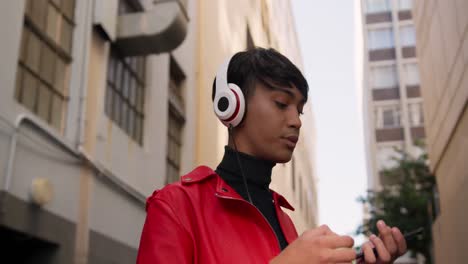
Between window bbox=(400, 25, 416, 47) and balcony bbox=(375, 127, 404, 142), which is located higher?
window bbox=(400, 25, 416, 47)

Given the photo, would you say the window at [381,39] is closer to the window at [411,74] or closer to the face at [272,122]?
the window at [411,74]

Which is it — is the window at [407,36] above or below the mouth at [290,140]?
above

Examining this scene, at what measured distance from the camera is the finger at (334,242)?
5.04 ft

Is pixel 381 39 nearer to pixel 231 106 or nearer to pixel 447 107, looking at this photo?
pixel 447 107

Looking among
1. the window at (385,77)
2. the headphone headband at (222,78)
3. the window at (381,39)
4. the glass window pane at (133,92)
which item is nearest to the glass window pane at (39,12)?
the glass window pane at (133,92)

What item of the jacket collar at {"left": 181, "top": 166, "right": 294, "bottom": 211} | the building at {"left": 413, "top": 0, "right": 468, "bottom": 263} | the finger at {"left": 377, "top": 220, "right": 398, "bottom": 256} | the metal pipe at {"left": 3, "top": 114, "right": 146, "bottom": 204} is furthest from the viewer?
the building at {"left": 413, "top": 0, "right": 468, "bottom": 263}

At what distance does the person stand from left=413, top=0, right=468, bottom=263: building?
403cm

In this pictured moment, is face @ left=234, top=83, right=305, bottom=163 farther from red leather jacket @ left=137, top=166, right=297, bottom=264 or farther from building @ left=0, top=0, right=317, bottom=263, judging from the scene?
building @ left=0, top=0, right=317, bottom=263

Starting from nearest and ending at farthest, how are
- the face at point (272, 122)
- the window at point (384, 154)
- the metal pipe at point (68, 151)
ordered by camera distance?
1. the face at point (272, 122)
2. the metal pipe at point (68, 151)
3. the window at point (384, 154)

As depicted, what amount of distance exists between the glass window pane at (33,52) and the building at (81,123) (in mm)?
17

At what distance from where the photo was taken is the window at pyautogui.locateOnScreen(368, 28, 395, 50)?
42.3 metres

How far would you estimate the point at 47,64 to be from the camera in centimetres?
725

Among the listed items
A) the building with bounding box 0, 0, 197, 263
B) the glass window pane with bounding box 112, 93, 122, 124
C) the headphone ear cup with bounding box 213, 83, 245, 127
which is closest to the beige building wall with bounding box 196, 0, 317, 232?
the building with bounding box 0, 0, 197, 263

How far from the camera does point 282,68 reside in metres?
2.12
